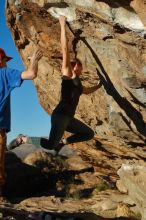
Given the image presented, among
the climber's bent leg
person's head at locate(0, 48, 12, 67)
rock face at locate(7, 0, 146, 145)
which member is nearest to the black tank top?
the climber's bent leg

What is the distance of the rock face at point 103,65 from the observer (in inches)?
339

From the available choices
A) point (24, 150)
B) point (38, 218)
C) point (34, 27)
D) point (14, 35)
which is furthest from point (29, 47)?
point (24, 150)

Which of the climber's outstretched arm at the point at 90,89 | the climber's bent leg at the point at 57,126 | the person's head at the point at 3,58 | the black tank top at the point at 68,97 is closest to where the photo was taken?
the person's head at the point at 3,58

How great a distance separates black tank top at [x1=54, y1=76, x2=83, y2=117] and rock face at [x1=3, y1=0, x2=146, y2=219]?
3.73ft

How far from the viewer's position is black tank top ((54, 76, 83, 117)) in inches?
357

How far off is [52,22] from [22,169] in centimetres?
819

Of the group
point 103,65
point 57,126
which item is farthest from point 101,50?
point 57,126

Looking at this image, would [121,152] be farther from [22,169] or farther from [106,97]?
[22,169]

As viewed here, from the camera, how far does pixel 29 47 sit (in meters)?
12.5

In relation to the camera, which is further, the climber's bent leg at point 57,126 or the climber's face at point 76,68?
the climber's face at point 76,68

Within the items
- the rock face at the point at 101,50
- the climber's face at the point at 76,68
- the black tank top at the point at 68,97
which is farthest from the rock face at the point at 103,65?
the black tank top at the point at 68,97

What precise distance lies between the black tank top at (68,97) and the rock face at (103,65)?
1.14m

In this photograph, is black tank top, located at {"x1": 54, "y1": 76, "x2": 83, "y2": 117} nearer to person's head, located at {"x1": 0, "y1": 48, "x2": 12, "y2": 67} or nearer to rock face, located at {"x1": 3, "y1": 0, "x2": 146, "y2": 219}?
rock face, located at {"x1": 3, "y1": 0, "x2": 146, "y2": 219}

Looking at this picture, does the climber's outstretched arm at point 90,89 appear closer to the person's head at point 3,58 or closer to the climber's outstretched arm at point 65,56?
the climber's outstretched arm at point 65,56
